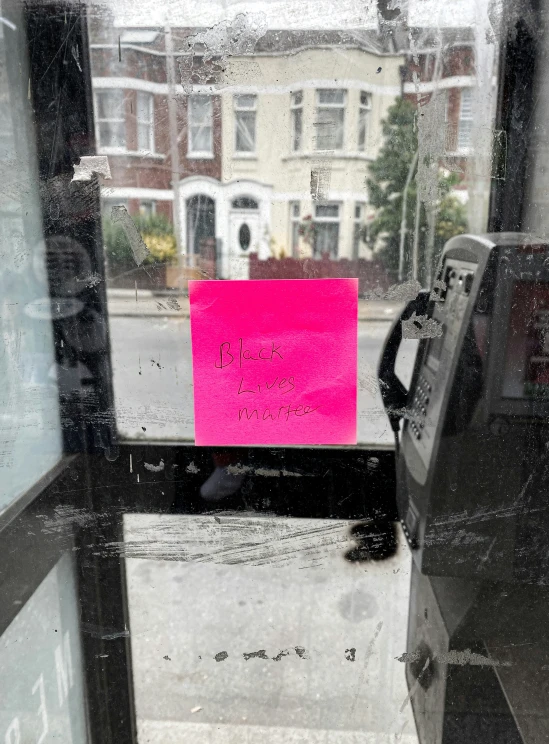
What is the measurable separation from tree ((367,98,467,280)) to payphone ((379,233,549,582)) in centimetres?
3

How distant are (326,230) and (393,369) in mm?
249

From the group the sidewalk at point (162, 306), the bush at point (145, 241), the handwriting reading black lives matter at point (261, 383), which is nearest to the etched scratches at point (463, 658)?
the handwriting reading black lives matter at point (261, 383)

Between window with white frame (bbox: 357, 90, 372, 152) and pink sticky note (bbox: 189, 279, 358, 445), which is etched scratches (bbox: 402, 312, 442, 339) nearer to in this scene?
pink sticky note (bbox: 189, 279, 358, 445)

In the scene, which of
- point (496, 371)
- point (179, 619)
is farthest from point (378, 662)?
point (496, 371)

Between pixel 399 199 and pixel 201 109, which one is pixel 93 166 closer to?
pixel 201 109

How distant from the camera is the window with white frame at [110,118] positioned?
826 mm

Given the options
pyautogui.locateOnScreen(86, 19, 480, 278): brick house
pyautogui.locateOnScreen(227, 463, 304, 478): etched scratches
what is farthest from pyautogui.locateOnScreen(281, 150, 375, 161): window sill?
pyautogui.locateOnScreen(227, 463, 304, 478): etched scratches

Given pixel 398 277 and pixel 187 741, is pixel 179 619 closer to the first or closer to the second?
pixel 187 741

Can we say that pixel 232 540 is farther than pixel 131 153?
Yes

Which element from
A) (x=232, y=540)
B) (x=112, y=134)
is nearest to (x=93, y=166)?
(x=112, y=134)

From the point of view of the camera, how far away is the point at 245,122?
0.82 metres

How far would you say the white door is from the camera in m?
0.84

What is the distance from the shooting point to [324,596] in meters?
1.01

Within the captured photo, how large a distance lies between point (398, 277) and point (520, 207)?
21cm
